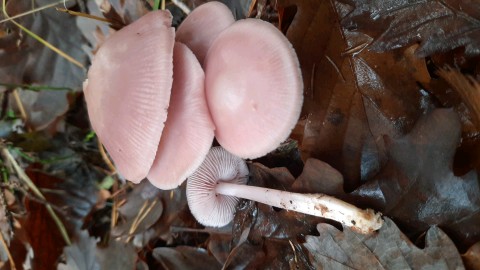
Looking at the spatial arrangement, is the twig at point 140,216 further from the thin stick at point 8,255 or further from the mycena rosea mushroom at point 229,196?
the thin stick at point 8,255

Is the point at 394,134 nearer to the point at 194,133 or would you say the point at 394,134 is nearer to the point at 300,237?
the point at 300,237

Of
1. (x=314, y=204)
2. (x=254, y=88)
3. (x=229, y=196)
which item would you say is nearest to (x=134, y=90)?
(x=254, y=88)

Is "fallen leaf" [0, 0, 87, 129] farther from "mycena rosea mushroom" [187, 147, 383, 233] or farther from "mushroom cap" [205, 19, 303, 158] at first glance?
"mushroom cap" [205, 19, 303, 158]

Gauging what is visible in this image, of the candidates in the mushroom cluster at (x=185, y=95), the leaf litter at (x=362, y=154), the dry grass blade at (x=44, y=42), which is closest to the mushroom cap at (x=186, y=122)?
the mushroom cluster at (x=185, y=95)

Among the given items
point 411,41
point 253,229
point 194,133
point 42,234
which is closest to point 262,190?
point 253,229

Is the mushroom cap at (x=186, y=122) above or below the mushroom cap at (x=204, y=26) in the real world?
below

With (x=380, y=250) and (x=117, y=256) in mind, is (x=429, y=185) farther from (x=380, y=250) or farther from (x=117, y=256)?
(x=117, y=256)
